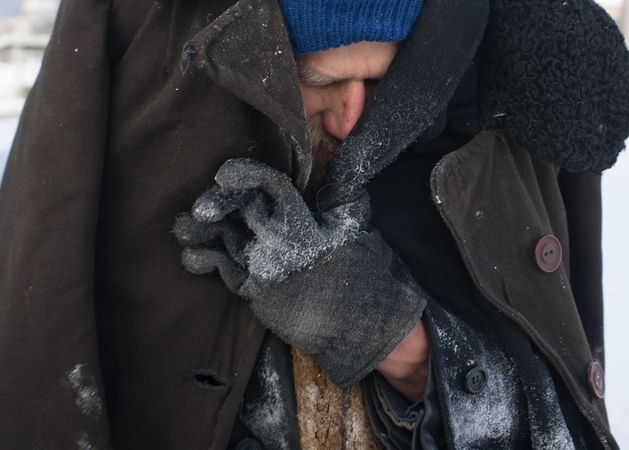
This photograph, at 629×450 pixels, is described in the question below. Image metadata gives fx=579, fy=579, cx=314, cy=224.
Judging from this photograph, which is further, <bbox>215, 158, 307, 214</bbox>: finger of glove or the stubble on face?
the stubble on face

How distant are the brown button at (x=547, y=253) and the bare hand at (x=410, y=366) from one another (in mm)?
284

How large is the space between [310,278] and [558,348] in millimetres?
585

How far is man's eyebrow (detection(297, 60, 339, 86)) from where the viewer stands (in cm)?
104

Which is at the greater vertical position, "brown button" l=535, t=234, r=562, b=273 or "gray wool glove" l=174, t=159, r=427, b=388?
"gray wool glove" l=174, t=159, r=427, b=388

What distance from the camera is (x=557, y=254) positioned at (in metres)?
1.21

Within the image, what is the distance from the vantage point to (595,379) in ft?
4.03

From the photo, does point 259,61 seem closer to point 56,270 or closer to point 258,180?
point 258,180

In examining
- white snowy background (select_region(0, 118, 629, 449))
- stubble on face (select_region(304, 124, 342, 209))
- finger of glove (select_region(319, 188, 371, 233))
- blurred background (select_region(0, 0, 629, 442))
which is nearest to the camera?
finger of glove (select_region(319, 188, 371, 233))

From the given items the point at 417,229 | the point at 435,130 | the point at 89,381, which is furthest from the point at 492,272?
the point at 89,381

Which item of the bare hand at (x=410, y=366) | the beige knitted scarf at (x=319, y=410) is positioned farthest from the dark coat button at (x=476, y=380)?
the beige knitted scarf at (x=319, y=410)

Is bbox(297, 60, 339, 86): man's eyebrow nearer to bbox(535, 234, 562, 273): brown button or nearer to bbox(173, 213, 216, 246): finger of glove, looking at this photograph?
bbox(173, 213, 216, 246): finger of glove

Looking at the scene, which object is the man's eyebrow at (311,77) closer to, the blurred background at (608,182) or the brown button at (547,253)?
the brown button at (547,253)

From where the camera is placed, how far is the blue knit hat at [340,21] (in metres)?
0.94

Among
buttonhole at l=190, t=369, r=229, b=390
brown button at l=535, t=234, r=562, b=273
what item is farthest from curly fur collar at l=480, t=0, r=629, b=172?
buttonhole at l=190, t=369, r=229, b=390
